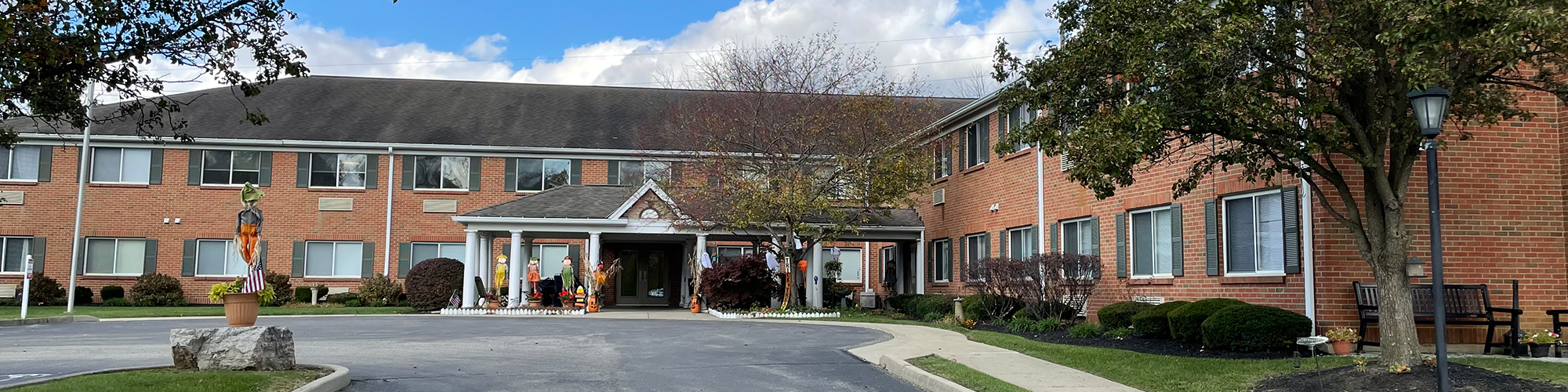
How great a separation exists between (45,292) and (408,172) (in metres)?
9.93

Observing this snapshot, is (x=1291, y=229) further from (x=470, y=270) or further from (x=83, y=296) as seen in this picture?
(x=83, y=296)

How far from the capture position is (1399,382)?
987 cm

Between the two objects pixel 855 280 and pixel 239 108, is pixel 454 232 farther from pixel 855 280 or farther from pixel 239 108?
pixel 855 280

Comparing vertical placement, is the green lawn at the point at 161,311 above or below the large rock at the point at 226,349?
below

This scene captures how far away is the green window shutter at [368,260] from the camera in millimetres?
34219

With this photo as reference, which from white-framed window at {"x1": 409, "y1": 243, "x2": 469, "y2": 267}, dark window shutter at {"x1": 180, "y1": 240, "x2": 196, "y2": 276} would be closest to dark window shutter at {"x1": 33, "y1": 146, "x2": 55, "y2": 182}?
dark window shutter at {"x1": 180, "y1": 240, "x2": 196, "y2": 276}

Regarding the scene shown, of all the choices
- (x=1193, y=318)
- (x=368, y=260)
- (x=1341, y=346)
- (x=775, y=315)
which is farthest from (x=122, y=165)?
(x=1341, y=346)

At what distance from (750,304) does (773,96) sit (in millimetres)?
4971

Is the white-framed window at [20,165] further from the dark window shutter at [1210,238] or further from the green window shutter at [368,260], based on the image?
the dark window shutter at [1210,238]

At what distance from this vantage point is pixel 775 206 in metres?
26.8

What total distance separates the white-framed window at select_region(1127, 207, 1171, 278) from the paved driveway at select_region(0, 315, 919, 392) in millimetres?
4399

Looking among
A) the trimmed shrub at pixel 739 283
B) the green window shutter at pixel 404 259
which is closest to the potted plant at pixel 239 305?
the trimmed shrub at pixel 739 283

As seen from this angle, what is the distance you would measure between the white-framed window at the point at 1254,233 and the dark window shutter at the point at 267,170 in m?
27.2

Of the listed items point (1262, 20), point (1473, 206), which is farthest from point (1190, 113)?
point (1473, 206)
